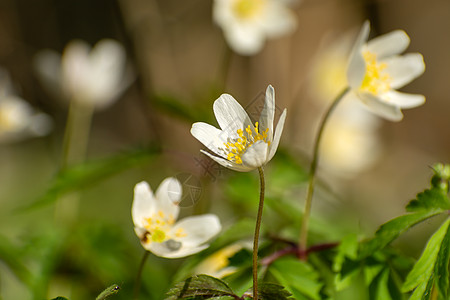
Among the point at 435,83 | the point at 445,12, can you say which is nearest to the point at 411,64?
the point at 435,83

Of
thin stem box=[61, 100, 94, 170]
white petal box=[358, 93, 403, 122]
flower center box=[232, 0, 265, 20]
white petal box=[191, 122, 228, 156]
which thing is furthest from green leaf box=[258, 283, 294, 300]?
flower center box=[232, 0, 265, 20]

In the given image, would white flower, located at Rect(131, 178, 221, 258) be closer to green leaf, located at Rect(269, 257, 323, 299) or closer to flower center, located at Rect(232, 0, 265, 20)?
green leaf, located at Rect(269, 257, 323, 299)

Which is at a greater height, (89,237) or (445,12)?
(445,12)

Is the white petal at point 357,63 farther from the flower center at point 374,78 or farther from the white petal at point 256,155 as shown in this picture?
the white petal at point 256,155

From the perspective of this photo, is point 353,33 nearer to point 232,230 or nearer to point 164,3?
point 232,230

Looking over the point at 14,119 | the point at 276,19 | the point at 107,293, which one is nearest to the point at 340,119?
the point at 276,19

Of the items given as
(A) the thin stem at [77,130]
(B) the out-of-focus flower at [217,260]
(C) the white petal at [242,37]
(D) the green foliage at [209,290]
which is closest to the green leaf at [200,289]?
(D) the green foliage at [209,290]

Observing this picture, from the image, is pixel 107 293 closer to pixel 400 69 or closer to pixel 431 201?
pixel 431 201
